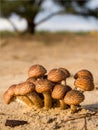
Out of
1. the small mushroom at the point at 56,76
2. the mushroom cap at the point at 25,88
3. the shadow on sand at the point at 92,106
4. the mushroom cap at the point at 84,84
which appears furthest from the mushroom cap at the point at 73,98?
the shadow on sand at the point at 92,106

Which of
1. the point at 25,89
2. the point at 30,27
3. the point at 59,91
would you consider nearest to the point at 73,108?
the point at 59,91

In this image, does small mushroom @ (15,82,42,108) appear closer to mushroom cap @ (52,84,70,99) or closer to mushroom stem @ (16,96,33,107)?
mushroom stem @ (16,96,33,107)

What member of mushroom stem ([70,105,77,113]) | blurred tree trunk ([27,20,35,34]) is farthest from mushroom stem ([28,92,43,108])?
blurred tree trunk ([27,20,35,34])

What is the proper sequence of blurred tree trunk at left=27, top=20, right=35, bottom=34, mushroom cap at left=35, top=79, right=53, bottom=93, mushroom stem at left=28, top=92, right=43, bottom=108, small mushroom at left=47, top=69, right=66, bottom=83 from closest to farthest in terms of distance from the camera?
mushroom cap at left=35, top=79, right=53, bottom=93 → small mushroom at left=47, top=69, right=66, bottom=83 → mushroom stem at left=28, top=92, right=43, bottom=108 → blurred tree trunk at left=27, top=20, right=35, bottom=34

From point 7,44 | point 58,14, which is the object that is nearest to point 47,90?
point 7,44

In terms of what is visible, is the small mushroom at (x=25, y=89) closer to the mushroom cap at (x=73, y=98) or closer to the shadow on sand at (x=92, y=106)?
the mushroom cap at (x=73, y=98)

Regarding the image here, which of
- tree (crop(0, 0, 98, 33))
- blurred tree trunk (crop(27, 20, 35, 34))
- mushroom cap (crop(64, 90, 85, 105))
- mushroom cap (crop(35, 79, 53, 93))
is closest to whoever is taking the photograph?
mushroom cap (crop(64, 90, 85, 105))

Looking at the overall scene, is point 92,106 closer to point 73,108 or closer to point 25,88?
point 73,108
